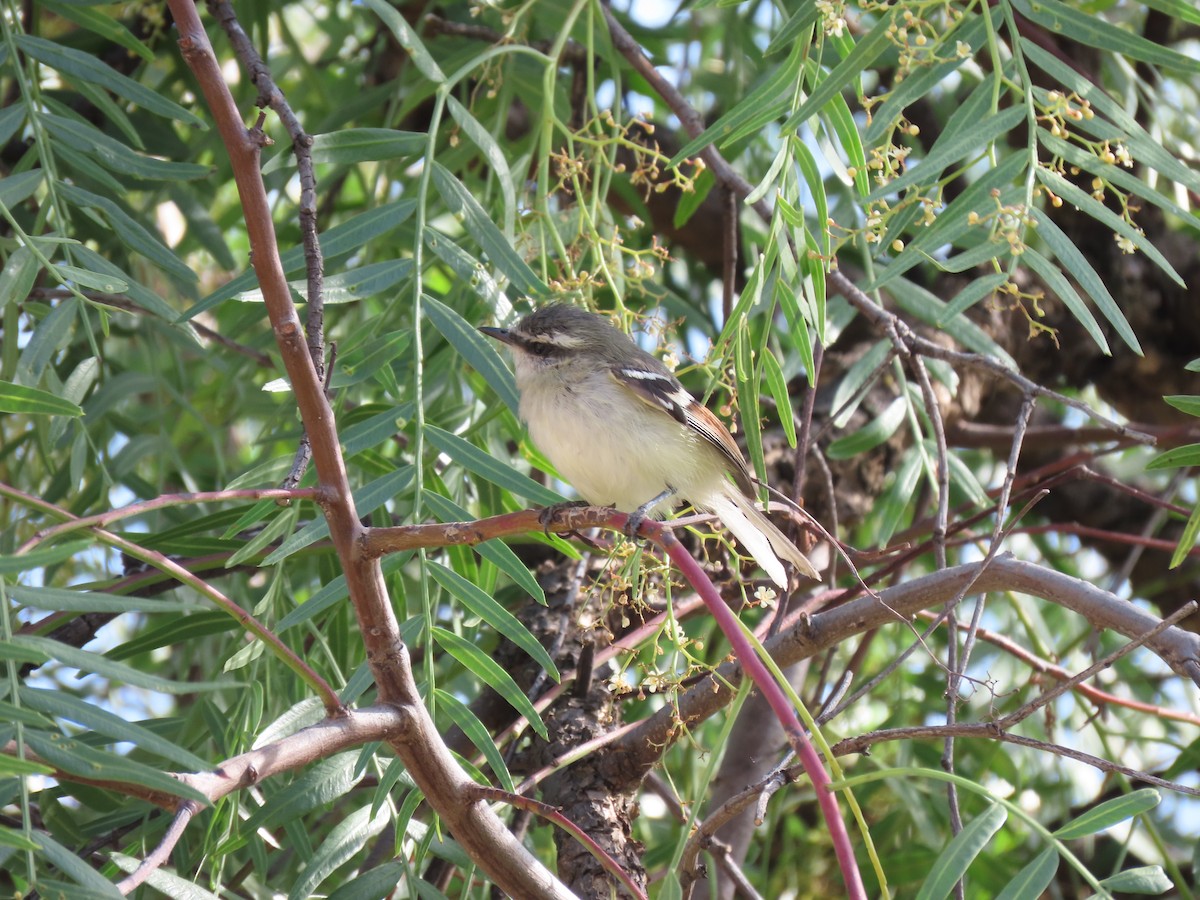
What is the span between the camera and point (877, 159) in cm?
243

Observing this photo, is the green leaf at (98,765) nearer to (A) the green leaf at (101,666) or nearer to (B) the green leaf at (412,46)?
(A) the green leaf at (101,666)

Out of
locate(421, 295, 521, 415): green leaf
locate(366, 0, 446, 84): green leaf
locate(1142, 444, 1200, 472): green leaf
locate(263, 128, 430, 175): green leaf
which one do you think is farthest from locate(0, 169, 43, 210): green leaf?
locate(1142, 444, 1200, 472): green leaf

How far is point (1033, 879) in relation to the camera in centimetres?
194

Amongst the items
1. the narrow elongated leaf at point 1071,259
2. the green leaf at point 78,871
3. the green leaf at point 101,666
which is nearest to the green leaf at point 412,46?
the narrow elongated leaf at point 1071,259

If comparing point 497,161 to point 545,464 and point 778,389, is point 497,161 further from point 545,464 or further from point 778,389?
point 778,389

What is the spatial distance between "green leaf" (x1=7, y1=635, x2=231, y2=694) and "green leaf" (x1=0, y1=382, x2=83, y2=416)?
0.37m

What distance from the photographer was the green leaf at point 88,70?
9.99 feet

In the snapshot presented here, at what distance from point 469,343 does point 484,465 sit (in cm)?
31

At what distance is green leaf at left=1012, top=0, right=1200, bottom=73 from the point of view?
2.40m

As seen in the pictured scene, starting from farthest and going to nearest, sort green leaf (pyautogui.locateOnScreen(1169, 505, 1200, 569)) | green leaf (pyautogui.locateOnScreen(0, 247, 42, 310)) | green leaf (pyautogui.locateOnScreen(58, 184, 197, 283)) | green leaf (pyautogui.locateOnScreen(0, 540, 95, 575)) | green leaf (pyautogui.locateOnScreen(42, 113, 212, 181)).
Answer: green leaf (pyautogui.locateOnScreen(42, 113, 212, 181))
green leaf (pyautogui.locateOnScreen(58, 184, 197, 283))
green leaf (pyautogui.locateOnScreen(0, 247, 42, 310))
green leaf (pyautogui.locateOnScreen(1169, 505, 1200, 569))
green leaf (pyautogui.locateOnScreen(0, 540, 95, 575))

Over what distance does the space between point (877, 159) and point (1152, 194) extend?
0.52m

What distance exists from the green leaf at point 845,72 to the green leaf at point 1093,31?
1.09ft

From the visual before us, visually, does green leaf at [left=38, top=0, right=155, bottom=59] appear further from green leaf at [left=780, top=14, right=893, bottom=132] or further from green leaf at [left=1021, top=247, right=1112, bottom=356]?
green leaf at [left=1021, top=247, right=1112, bottom=356]

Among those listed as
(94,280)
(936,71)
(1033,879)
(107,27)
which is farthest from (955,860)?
(107,27)
